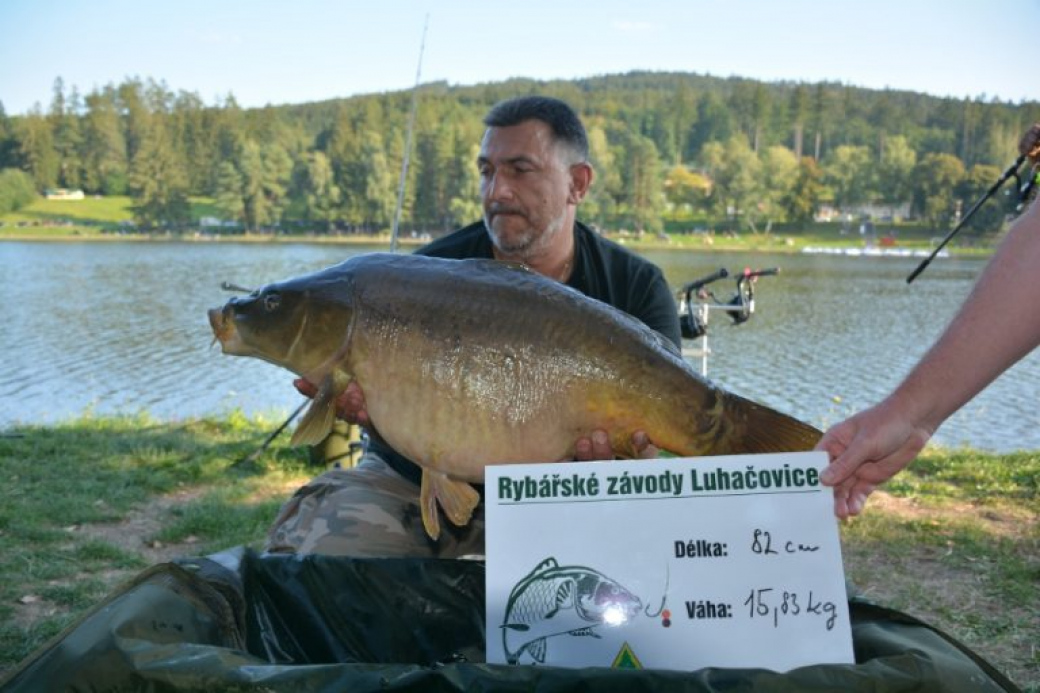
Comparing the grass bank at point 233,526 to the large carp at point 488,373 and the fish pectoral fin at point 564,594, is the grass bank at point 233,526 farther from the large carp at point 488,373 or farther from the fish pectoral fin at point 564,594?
the fish pectoral fin at point 564,594

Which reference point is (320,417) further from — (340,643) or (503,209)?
(503,209)

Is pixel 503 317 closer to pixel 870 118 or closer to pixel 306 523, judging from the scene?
pixel 306 523

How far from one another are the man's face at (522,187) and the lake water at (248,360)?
17.0ft

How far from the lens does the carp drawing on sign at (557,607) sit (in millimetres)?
1272

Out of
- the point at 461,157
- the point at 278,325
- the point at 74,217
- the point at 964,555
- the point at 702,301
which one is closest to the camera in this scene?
the point at 278,325

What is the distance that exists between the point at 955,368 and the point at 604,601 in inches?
24.2

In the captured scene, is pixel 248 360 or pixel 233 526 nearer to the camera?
pixel 233 526

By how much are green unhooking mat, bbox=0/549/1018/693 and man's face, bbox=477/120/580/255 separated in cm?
114

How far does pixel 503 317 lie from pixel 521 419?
20 cm

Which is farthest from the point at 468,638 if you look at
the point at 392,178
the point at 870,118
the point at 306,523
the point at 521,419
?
the point at 870,118

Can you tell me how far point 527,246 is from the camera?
2.46 m

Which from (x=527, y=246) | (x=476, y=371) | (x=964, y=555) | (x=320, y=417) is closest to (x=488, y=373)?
(x=476, y=371)

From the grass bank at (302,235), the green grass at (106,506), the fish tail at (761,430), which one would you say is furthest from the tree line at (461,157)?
the fish tail at (761,430)

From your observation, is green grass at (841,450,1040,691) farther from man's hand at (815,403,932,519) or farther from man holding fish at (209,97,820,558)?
man holding fish at (209,97,820,558)
